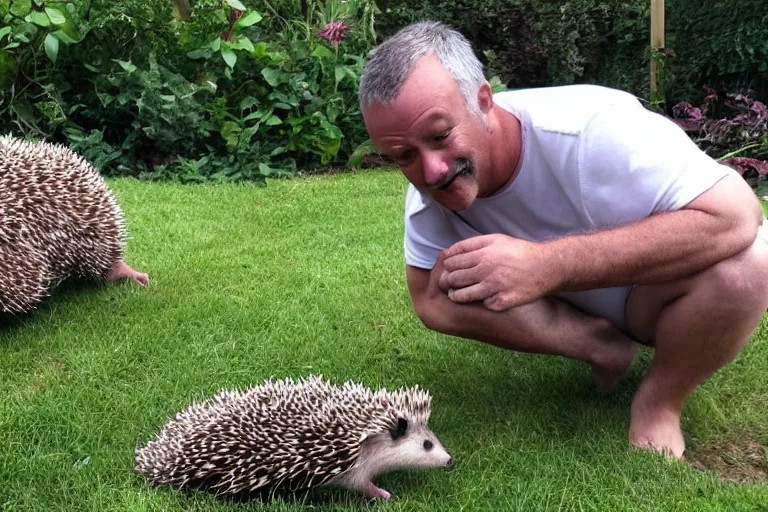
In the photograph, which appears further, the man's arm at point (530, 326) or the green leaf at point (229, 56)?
the green leaf at point (229, 56)

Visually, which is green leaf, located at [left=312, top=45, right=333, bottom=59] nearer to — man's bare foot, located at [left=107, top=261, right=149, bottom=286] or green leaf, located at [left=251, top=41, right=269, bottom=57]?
green leaf, located at [left=251, top=41, right=269, bottom=57]

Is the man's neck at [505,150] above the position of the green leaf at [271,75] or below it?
above

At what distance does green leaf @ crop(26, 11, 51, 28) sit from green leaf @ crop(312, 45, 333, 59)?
2748mm

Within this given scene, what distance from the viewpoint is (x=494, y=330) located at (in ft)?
9.77

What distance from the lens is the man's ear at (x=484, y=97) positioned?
2.52 m

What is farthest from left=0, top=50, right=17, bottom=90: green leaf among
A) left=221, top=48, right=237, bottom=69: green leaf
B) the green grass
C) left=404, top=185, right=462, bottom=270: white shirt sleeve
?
left=404, top=185, right=462, bottom=270: white shirt sleeve

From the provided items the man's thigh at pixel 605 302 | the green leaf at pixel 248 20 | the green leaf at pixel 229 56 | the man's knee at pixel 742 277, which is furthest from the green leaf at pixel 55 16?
the man's knee at pixel 742 277

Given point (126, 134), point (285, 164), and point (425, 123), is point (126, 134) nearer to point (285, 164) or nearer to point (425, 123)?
point (285, 164)

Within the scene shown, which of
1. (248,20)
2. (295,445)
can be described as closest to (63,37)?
(248,20)

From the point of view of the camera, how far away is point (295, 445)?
261cm

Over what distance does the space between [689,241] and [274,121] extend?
20.2 feet

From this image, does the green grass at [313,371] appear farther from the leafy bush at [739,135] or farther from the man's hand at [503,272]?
the leafy bush at [739,135]

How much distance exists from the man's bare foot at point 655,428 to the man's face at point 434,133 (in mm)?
1097

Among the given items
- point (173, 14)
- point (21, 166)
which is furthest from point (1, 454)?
point (173, 14)
